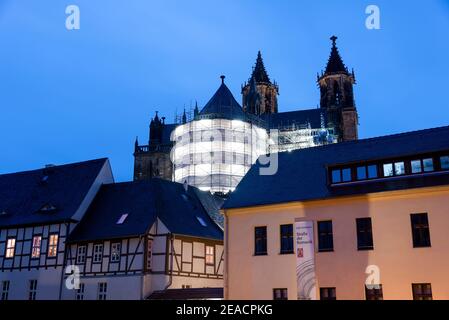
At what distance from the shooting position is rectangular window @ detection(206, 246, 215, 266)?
32.3m

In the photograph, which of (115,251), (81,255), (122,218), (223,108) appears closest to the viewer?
(115,251)

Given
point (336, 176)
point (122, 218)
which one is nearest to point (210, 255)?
point (122, 218)

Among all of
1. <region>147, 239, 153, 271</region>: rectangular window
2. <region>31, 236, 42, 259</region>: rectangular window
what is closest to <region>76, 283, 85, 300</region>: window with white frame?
<region>31, 236, 42, 259</region>: rectangular window

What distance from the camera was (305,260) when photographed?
21672mm

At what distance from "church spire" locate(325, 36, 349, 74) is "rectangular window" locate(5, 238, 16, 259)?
6266 cm

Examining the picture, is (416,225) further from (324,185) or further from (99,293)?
(99,293)

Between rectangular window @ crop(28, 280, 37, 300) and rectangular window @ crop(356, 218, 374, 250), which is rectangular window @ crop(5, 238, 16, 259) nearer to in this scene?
rectangular window @ crop(28, 280, 37, 300)

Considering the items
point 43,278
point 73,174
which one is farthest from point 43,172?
point 43,278

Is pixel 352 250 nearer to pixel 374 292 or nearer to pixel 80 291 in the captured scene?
pixel 374 292

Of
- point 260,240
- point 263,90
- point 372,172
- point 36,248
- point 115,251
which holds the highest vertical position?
point 263,90

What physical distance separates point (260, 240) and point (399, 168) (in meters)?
7.03

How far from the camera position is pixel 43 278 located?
31656 millimetres

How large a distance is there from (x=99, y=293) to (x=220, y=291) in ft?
25.5

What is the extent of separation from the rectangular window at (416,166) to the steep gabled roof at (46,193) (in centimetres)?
2087
